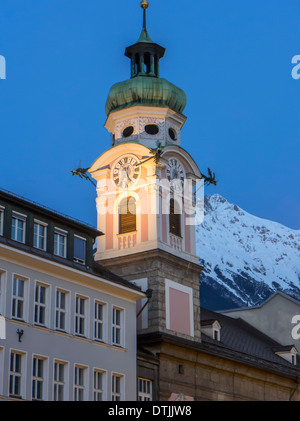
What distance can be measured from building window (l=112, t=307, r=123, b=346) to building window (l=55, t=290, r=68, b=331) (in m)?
3.93

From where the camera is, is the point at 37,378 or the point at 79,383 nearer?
the point at 37,378

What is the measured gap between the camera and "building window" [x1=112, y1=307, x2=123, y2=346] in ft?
161

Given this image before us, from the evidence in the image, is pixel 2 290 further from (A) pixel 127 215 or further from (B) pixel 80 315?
(A) pixel 127 215

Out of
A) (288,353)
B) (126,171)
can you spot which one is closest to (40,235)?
(126,171)

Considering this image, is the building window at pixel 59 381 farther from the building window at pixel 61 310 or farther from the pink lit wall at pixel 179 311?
the pink lit wall at pixel 179 311

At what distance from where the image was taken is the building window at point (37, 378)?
42.9m

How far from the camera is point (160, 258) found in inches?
2264

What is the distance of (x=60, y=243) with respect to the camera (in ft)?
157

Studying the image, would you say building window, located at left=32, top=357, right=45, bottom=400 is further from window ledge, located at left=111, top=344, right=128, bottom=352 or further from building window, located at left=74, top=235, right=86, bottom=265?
building window, located at left=74, top=235, right=86, bottom=265

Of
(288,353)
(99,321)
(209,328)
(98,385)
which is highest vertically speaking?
(209,328)

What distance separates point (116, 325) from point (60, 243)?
18.4 feet

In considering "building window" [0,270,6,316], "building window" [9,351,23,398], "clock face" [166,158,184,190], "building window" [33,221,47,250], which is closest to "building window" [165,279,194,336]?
"clock face" [166,158,184,190]
